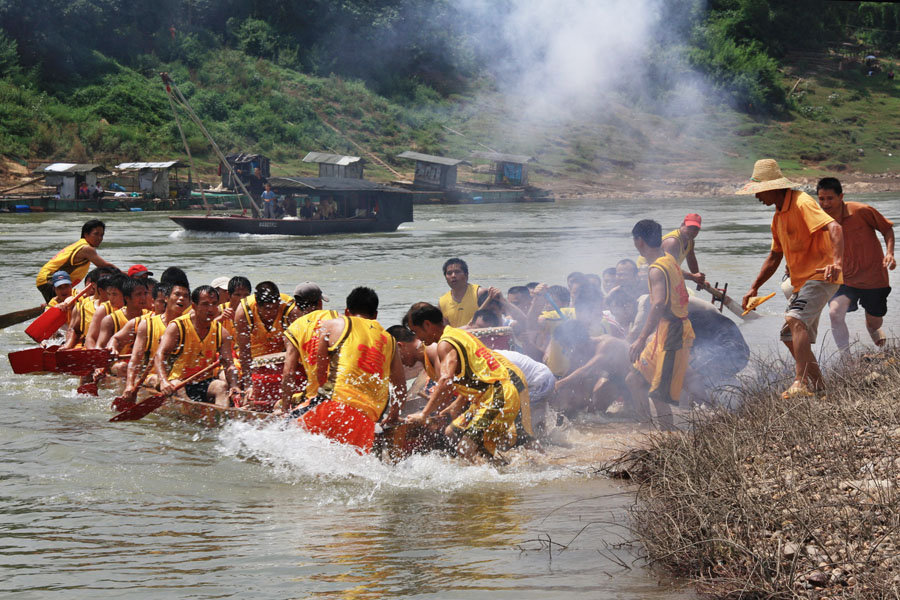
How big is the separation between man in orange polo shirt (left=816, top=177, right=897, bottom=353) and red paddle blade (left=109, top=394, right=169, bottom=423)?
5.21 metres

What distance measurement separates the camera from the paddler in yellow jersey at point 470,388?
19.0ft

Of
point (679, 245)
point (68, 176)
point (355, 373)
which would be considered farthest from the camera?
point (68, 176)

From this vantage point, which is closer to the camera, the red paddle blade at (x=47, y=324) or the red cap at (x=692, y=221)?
the red cap at (x=692, y=221)

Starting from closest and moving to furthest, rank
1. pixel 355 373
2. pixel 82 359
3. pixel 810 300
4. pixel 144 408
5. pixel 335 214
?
pixel 355 373, pixel 810 300, pixel 144 408, pixel 82 359, pixel 335 214

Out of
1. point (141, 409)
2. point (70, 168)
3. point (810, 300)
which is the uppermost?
point (70, 168)

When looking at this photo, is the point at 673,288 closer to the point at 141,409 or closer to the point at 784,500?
the point at 784,500

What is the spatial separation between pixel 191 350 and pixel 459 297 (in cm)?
229

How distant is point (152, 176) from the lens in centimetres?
4019

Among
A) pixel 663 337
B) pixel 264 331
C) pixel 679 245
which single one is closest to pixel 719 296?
pixel 679 245

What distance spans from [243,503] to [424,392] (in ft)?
5.21

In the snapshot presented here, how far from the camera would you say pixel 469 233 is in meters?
31.1

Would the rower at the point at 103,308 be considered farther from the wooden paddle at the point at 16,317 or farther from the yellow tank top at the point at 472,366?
the yellow tank top at the point at 472,366

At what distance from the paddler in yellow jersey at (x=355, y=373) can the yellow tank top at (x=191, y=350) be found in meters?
2.02

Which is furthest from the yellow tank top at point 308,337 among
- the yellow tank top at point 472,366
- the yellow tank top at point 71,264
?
the yellow tank top at point 71,264
